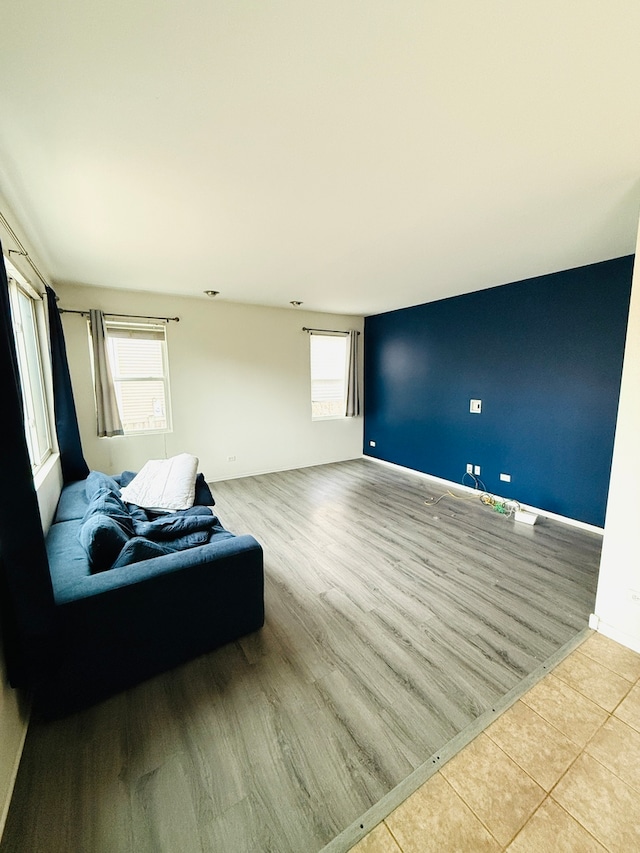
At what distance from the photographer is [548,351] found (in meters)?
3.41

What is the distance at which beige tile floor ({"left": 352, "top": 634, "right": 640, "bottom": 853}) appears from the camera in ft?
3.52

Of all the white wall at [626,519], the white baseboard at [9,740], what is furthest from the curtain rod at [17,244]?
the white wall at [626,519]

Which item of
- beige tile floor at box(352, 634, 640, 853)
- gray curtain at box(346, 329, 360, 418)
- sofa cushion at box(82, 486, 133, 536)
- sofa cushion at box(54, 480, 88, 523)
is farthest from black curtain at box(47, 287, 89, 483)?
gray curtain at box(346, 329, 360, 418)

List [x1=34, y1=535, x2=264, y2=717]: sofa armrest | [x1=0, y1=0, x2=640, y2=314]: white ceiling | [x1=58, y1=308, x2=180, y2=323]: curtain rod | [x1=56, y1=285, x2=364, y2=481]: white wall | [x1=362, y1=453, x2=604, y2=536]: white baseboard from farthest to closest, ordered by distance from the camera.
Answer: [x1=56, y1=285, x2=364, y2=481]: white wall
[x1=58, y1=308, x2=180, y2=323]: curtain rod
[x1=362, y1=453, x2=604, y2=536]: white baseboard
[x1=34, y1=535, x2=264, y2=717]: sofa armrest
[x1=0, y1=0, x2=640, y2=314]: white ceiling

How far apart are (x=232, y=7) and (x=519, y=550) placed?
360 centimetres

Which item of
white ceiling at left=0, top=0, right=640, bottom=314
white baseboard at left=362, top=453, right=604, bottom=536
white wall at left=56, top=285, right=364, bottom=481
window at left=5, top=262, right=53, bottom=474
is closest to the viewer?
white ceiling at left=0, top=0, right=640, bottom=314

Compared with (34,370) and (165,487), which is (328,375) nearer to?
(165,487)

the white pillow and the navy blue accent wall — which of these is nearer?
the white pillow

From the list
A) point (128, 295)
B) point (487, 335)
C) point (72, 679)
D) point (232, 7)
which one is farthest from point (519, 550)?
point (128, 295)

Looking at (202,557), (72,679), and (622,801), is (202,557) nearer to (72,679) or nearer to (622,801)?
(72,679)

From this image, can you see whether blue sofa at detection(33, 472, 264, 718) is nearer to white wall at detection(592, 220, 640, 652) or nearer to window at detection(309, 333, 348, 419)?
white wall at detection(592, 220, 640, 652)

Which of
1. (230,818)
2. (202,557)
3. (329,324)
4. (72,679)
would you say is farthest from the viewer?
(329,324)

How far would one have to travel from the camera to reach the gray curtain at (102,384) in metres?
3.77

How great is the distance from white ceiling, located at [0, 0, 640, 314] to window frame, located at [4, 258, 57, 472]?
48 cm
